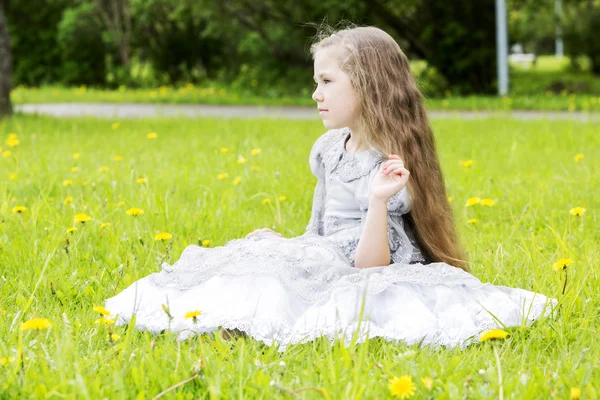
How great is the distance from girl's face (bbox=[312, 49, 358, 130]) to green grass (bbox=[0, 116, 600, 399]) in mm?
824

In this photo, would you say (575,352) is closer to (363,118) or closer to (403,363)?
(403,363)

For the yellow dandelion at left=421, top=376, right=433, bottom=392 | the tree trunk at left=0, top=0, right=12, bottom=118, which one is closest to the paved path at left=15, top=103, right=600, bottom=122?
the tree trunk at left=0, top=0, right=12, bottom=118

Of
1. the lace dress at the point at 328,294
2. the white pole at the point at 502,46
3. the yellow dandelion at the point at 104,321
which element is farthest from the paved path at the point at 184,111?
the yellow dandelion at the point at 104,321

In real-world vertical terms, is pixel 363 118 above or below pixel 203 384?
above

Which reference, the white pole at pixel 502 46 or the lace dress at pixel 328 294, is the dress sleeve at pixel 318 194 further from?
the white pole at pixel 502 46

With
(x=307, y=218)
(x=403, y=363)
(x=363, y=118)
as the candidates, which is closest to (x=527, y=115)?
(x=307, y=218)

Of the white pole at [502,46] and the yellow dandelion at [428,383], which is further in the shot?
the white pole at [502,46]

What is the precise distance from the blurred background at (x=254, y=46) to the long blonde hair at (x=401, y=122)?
8.32 meters

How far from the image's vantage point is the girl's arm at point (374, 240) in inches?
98.8

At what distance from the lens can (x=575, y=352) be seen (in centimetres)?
214

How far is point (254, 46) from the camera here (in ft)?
53.1

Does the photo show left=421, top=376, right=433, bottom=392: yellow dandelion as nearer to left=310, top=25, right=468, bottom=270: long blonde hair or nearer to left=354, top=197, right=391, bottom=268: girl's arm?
left=354, top=197, right=391, bottom=268: girl's arm

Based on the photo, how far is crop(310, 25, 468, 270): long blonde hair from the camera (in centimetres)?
266

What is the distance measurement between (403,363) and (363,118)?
3.28 feet
